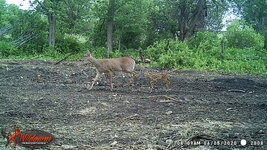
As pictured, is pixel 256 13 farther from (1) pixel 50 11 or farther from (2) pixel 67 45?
(1) pixel 50 11

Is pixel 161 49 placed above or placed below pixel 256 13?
below

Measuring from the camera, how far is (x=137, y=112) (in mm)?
6824

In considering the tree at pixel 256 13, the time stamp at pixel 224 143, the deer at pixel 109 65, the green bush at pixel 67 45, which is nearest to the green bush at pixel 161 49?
the green bush at pixel 67 45

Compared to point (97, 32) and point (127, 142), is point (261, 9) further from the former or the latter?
point (127, 142)

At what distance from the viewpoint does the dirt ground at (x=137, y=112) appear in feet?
16.1

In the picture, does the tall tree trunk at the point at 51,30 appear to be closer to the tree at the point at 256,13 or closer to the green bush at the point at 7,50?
the green bush at the point at 7,50

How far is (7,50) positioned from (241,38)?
60.1ft

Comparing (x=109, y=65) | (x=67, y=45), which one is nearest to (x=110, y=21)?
(x=67, y=45)

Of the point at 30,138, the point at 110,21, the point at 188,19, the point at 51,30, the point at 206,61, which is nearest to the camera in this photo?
the point at 30,138

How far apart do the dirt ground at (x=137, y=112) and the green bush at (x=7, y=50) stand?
10041 mm

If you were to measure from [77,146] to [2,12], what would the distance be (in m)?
22.2

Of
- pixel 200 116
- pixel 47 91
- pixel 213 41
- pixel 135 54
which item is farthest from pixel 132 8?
pixel 200 116

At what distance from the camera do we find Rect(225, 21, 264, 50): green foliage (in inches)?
1022
